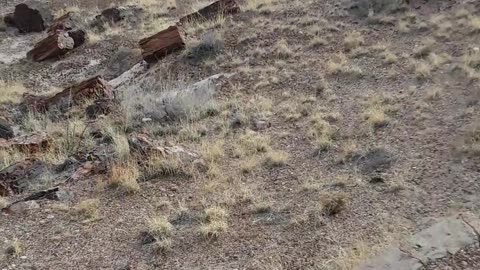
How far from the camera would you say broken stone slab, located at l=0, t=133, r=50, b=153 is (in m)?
8.09

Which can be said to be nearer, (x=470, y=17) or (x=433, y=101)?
(x=433, y=101)

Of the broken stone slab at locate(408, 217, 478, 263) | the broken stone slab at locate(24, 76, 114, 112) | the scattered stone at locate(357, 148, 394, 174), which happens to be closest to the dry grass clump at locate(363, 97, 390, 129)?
the scattered stone at locate(357, 148, 394, 174)

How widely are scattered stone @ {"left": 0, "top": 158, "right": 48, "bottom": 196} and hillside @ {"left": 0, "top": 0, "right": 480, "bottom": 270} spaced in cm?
3

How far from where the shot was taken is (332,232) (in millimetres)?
5195

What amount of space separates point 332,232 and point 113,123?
4.91 metres

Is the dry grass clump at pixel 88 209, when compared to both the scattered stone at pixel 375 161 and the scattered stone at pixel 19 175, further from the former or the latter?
the scattered stone at pixel 375 161

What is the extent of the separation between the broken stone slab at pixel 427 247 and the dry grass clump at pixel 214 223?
1.50 meters

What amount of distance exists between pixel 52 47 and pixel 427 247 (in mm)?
11643

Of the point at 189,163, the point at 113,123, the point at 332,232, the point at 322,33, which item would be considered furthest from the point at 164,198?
the point at 322,33

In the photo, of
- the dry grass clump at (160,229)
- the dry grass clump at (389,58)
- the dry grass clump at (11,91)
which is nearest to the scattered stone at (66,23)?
the dry grass clump at (11,91)

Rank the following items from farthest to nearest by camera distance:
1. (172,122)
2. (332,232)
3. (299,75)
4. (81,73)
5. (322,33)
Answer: (81,73)
(322,33)
(299,75)
(172,122)
(332,232)

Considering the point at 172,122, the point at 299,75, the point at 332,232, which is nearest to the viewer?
the point at 332,232

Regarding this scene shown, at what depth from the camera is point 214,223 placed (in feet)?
18.1

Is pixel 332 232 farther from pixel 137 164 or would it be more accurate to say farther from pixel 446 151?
pixel 137 164
